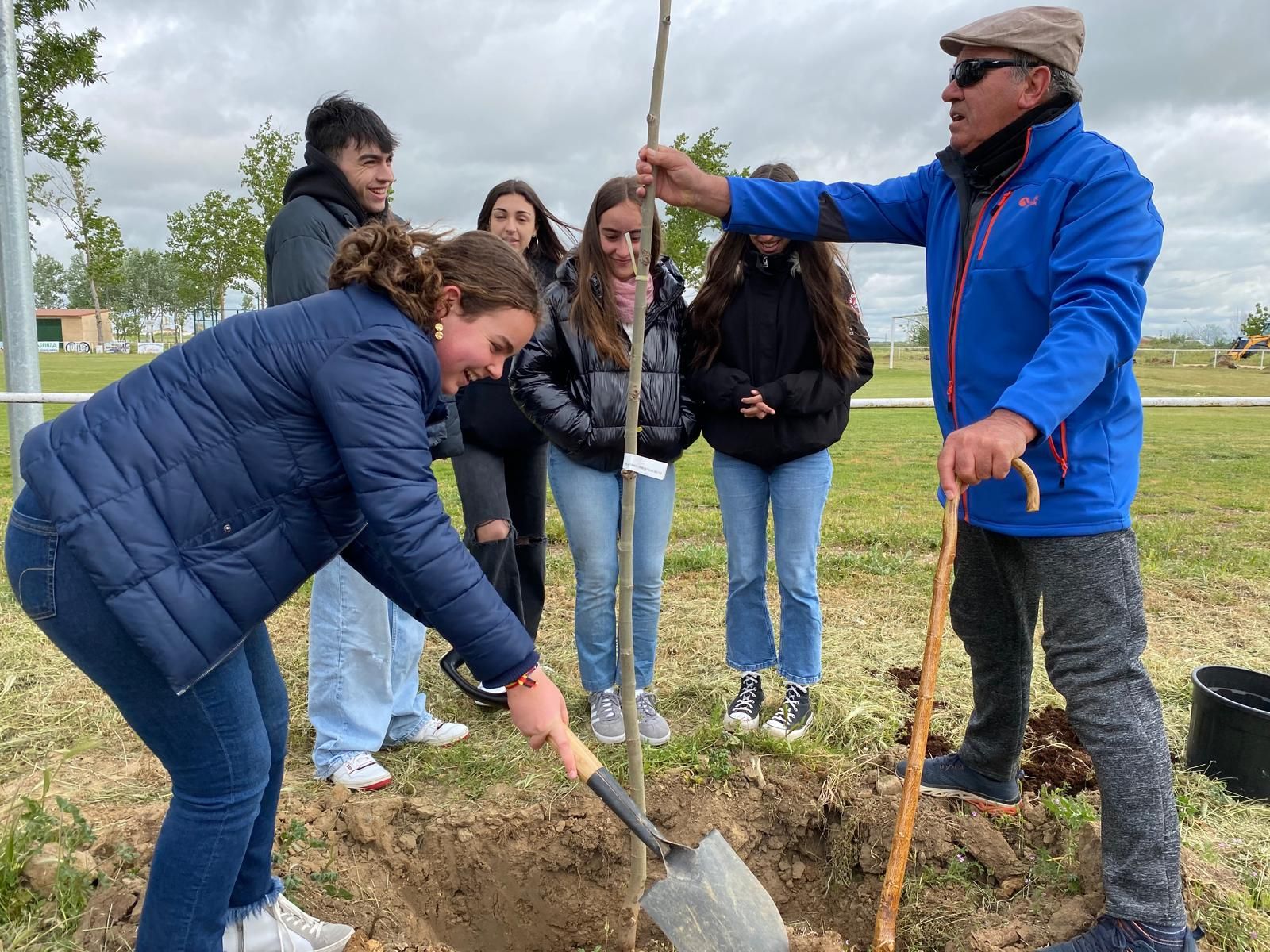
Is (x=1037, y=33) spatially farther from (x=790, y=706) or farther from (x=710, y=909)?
(x=790, y=706)

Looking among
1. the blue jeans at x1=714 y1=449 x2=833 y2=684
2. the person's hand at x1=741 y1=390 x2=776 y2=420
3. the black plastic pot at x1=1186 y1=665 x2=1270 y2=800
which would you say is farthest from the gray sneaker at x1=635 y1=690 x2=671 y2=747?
the black plastic pot at x1=1186 y1=665 x2=1270 y2=800

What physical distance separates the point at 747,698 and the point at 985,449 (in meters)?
1.90

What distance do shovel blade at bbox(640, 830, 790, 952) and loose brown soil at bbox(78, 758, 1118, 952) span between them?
48 centimetres

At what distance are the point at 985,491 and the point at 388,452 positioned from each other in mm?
1589

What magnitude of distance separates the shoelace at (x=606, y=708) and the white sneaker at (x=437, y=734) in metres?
0.52

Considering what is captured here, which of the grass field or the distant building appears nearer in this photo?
the grass field

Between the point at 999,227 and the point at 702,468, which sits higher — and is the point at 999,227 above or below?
above

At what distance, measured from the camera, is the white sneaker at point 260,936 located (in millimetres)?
2158

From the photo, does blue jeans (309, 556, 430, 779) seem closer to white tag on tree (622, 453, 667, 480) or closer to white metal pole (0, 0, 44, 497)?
white tag on tree (622, 453, 667, 480)

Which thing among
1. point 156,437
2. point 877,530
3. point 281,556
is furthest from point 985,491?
point 877,530

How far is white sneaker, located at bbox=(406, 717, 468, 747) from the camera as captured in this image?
3.50 m

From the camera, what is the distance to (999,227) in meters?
2.30

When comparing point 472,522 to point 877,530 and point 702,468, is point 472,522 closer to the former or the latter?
point 877,530

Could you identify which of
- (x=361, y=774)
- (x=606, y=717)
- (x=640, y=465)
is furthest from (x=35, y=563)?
(x=606, y=717)
